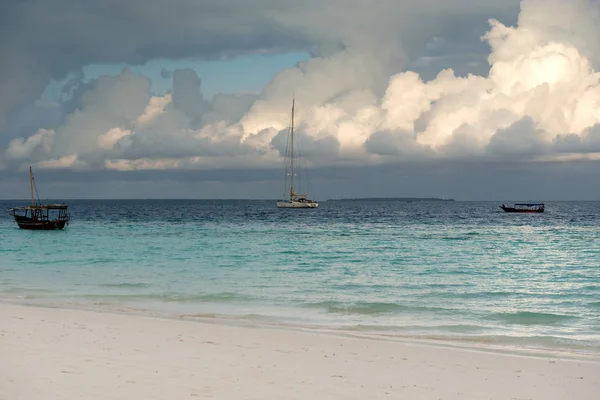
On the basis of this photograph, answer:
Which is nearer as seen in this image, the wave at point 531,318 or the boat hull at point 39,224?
the wave at point 531,318

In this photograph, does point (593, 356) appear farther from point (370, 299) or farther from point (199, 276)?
point (199, 276)

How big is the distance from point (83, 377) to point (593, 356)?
39.8 ft

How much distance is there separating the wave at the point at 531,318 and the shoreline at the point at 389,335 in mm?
3281

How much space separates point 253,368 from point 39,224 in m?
76.7

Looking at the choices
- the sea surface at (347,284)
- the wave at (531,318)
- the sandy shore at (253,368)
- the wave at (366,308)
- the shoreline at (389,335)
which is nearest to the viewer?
the sandy shore at (253,368)

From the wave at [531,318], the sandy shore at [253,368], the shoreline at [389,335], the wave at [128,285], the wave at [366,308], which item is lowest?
the wave at [128,285]

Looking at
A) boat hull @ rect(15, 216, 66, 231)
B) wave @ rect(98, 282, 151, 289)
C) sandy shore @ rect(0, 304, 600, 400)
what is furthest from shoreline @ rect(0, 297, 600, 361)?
boat hull @ rect(15, 216, 66, 231)

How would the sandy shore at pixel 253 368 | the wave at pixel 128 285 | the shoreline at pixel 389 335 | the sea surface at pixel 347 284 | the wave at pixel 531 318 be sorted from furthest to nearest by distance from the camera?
the wave at pixel 128 285 → the wave at pixel 531 318 → the sea surface at pixel 347 284 → the shoreline at pixel 389 335 → the sandy shore at pixel 253 368

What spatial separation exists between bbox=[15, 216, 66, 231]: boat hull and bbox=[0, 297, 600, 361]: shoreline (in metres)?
63.5

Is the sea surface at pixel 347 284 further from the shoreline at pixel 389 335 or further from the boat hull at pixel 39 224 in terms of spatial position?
the boat hull at pixel 39 224

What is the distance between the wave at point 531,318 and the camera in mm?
21828

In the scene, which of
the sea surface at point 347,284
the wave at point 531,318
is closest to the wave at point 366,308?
the sea surface at point 347,284

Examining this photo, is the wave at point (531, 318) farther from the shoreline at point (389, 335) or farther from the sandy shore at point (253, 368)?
the sandy shore at point (253, 368)

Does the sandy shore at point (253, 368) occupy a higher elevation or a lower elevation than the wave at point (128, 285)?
higher
